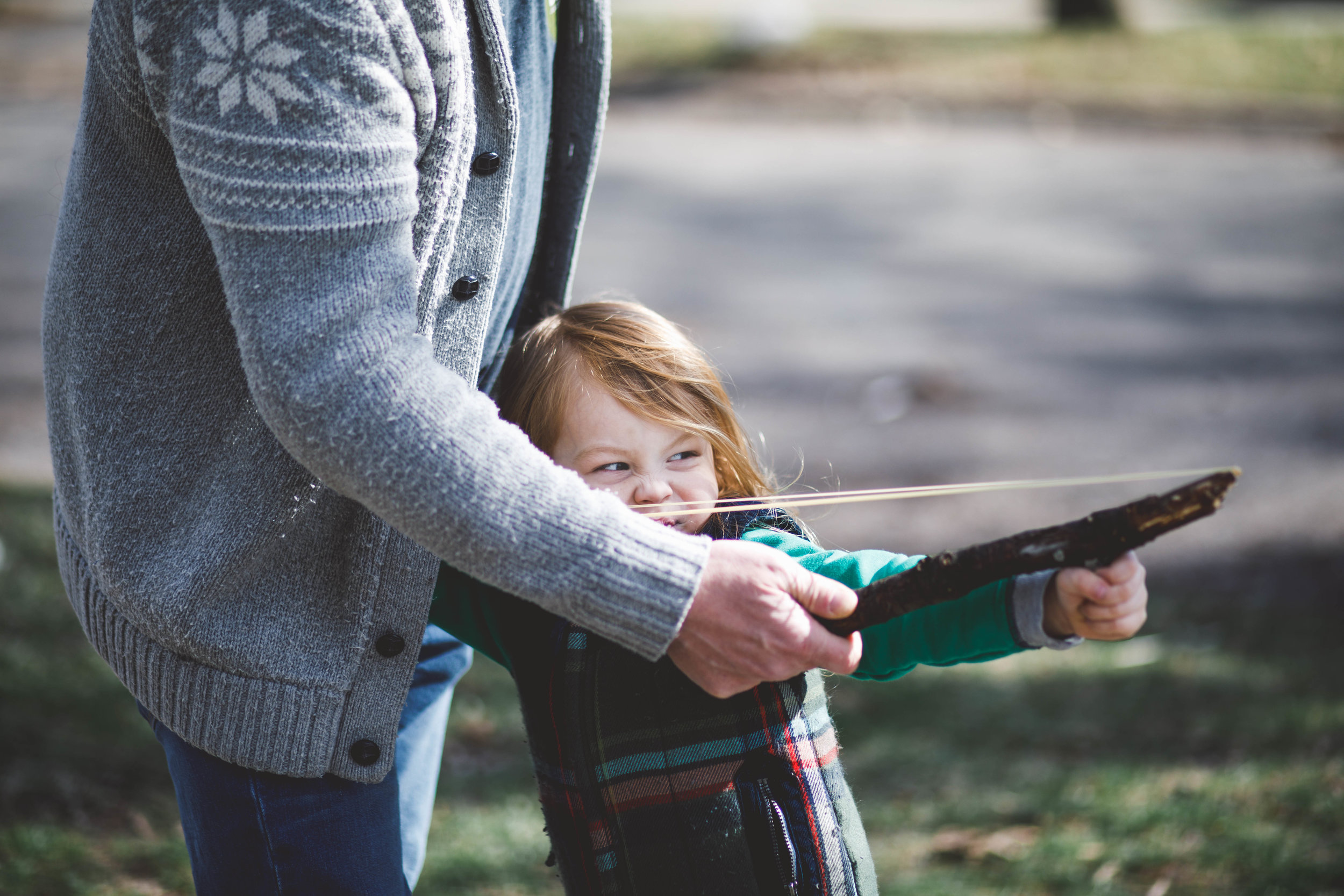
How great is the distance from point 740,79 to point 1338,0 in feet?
32.4

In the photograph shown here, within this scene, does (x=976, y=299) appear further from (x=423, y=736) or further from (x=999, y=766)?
(x=423, y=736)

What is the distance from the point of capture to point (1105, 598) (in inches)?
52.0

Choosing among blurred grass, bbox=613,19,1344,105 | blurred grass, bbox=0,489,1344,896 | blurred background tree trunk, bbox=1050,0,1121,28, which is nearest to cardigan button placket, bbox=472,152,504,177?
blurred grass, bbox=0,489,1344,896

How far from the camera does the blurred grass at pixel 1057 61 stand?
11477 millimetres

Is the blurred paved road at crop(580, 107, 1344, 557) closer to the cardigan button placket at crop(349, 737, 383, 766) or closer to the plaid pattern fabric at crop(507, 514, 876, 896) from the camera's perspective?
the plaid pattern fabric at crop(507, 514, 876, 896)

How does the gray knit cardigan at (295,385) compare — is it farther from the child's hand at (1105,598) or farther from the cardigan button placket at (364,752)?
the child's hand at (1105,598)

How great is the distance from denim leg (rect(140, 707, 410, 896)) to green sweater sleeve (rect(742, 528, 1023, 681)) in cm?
65

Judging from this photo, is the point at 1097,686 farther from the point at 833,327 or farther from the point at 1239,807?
the point at 833,327

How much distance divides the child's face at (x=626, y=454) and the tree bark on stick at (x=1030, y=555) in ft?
1.20

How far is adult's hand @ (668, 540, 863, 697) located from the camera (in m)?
1.29

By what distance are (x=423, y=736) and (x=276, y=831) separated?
1.19 feet

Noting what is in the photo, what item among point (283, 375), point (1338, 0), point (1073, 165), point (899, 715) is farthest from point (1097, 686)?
point (1338, 0)

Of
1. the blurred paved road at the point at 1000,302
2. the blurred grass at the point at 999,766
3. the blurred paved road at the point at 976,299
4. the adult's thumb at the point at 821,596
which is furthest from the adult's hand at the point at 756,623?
the blurred paved road at the point at 1000,302

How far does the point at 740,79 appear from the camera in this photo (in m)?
12.4
